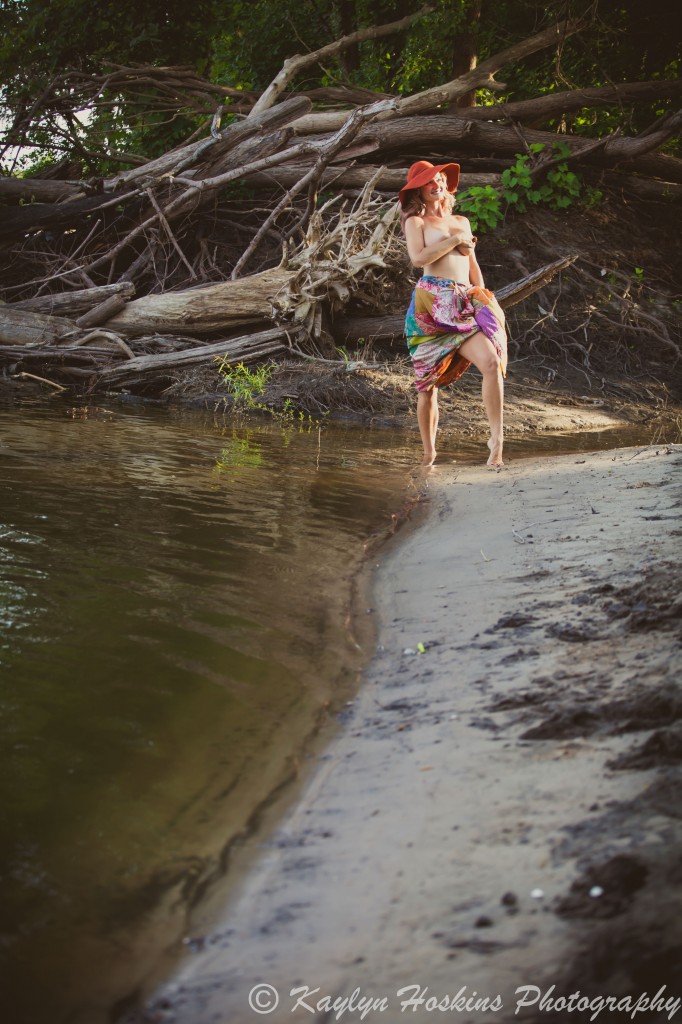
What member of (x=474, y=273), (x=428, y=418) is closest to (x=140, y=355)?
(x=428, y=418)

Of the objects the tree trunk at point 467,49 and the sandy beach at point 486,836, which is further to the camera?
the tree trunk at point 467,49

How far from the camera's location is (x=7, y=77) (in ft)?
43.5

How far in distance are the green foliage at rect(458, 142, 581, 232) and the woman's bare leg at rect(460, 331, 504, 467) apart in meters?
6.22

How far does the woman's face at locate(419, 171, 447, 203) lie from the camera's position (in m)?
6.00

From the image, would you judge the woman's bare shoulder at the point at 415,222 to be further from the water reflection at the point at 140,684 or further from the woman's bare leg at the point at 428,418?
the water reflection at the point at 140,684

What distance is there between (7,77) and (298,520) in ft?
37.2

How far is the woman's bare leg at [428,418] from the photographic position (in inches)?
261

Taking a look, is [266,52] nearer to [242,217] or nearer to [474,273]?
[242,217]

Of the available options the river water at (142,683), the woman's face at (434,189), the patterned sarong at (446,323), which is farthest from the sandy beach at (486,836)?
the woman's face at (434,189)

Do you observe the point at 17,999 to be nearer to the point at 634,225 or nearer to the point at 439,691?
the point at 439,691

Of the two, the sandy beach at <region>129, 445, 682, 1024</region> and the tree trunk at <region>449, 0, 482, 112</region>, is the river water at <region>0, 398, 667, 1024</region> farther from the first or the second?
the tree trunk at <region>449, 0, 482, 112</region>

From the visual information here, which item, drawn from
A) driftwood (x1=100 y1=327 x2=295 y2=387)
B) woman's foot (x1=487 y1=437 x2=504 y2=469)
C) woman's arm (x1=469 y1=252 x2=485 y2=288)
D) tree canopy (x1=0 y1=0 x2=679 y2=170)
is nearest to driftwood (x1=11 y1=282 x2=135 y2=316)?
driftwood (x1=100 y1=327 x2=295 y2=387)

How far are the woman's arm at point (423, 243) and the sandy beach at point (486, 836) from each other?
10.2ft

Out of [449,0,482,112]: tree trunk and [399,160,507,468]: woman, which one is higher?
[449,0,482,112]: tree trunk
